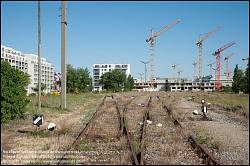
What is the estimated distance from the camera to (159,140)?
427 inches

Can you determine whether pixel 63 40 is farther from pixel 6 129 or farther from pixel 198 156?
pixel 198 156

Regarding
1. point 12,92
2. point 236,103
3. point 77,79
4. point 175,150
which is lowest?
point 175,150

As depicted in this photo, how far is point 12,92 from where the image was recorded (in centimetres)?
1366

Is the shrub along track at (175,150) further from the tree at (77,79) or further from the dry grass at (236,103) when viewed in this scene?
the tree at (77,79)

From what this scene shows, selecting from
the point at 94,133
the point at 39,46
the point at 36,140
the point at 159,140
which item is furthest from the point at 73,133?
the point at 39,46

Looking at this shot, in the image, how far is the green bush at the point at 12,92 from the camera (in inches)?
523

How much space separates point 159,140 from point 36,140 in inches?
158

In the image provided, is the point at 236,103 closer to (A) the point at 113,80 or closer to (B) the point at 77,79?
(B) the point at 77,79

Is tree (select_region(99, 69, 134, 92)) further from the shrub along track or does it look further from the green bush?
the shrub along track

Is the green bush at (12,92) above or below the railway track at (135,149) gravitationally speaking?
above

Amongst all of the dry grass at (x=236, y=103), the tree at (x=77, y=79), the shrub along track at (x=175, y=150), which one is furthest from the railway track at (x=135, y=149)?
the tree at (x=77, y=79)

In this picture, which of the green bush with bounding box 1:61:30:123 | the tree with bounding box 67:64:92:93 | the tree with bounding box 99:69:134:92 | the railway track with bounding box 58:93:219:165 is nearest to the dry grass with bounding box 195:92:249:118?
the railway track with bounding box 58:93:219:165

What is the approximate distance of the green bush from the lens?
43.6 feet

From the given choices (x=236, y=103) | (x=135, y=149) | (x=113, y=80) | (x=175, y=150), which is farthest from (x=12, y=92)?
(x=113, y=80)
